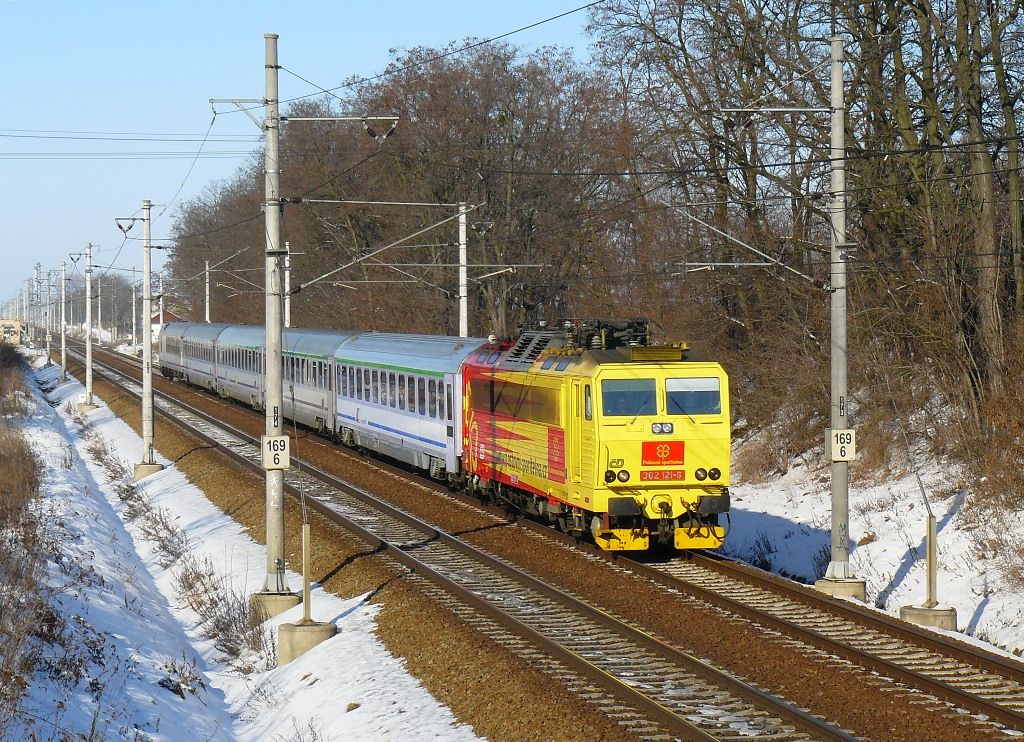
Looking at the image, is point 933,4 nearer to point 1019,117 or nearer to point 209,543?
point 1019,117

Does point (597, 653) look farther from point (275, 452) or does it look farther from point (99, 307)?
point (99, 307)

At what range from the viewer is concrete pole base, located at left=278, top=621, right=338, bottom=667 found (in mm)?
14414

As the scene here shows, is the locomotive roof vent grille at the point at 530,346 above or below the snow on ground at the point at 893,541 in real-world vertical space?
above

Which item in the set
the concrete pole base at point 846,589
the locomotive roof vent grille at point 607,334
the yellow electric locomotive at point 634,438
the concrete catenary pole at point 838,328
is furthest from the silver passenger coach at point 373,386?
the concrete pole base at point 846,589

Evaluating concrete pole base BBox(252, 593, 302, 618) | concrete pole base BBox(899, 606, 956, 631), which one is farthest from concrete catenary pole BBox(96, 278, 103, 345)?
concrete pole base BBox(899, 606, 956, 631)

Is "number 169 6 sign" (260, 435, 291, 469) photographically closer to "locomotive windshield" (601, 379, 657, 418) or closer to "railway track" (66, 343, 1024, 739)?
"locomotive windshield" (601, 379, 657, 418)

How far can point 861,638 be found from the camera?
1308 centimetres

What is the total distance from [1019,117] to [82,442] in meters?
29.0

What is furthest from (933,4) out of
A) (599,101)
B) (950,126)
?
(599,101)

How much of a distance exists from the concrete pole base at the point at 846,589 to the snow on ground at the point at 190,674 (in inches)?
214

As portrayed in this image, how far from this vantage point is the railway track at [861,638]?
10.8 metres

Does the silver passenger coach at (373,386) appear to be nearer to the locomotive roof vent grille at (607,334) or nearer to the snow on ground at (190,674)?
the snow on ground at (190,674)

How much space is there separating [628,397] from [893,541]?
455cm

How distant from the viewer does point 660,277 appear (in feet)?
109
